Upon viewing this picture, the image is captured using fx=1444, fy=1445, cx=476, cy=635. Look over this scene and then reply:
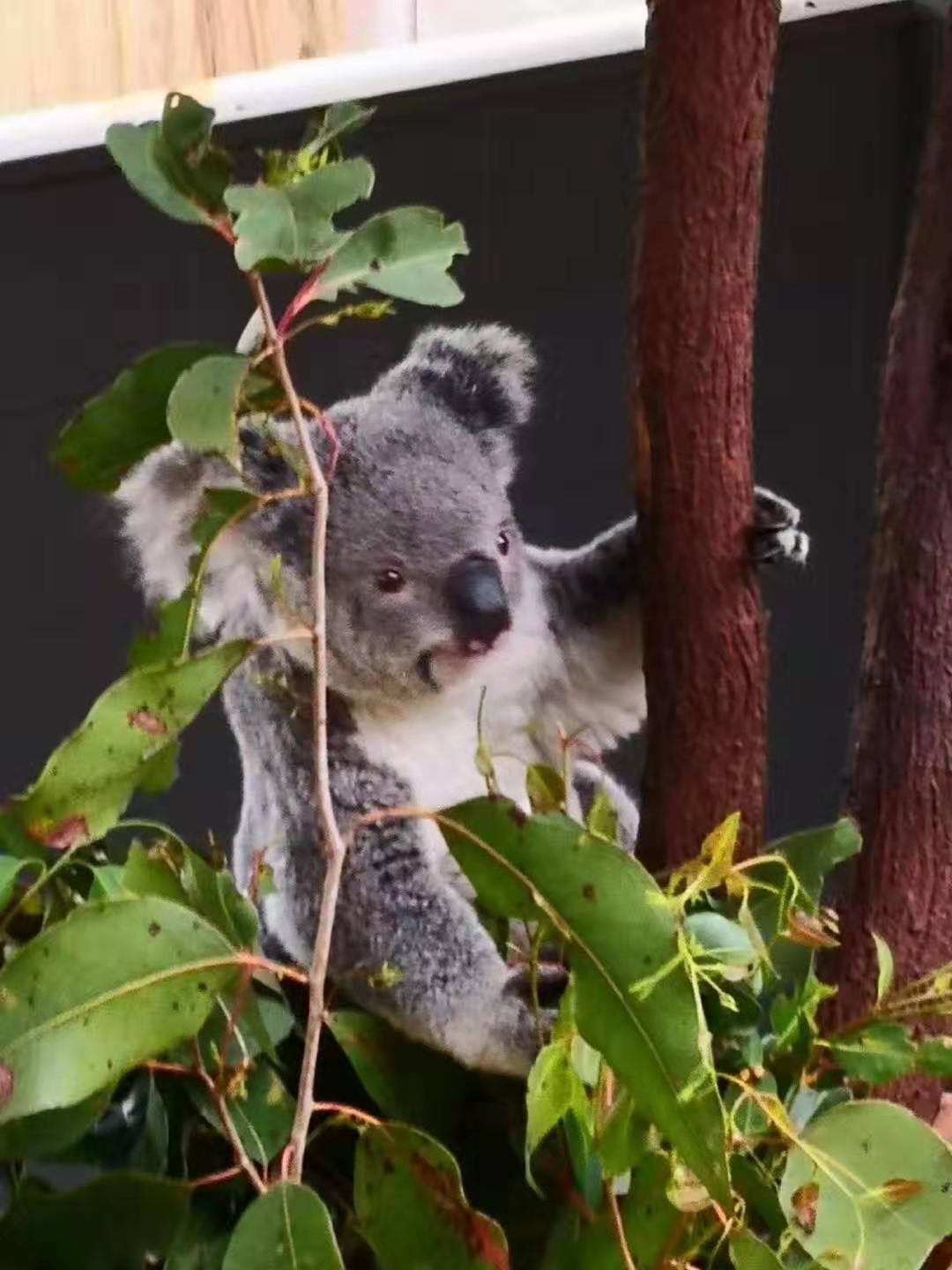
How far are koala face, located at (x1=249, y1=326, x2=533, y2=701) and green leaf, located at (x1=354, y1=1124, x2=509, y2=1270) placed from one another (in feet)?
1.20

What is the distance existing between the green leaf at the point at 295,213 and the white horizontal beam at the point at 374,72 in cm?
50

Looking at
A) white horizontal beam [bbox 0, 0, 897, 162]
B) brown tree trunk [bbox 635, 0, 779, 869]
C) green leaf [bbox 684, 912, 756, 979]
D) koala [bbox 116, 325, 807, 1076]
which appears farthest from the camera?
white horizontal beam [bbox 0, 0, 897, 162]

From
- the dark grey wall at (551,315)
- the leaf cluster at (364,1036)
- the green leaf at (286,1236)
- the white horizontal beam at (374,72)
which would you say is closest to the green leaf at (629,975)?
the leaf cluster at (364,1036)

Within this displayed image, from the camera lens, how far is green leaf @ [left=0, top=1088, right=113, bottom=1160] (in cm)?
51

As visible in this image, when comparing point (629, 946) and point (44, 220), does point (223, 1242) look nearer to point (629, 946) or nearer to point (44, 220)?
point (629, 946)

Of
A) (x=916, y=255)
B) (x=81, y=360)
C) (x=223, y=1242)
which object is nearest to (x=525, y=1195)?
(x=223, y=1242)

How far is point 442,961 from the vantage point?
740mm

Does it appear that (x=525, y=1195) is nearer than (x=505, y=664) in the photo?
Yes

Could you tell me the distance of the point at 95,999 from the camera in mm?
422

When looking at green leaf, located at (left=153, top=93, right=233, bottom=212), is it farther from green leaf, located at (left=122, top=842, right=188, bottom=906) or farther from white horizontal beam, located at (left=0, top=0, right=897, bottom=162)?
white horizontal beam, located at (left=0, top=0, right=897, bottom=162)

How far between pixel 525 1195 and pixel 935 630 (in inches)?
12.8

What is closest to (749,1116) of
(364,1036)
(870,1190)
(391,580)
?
(870,1190)

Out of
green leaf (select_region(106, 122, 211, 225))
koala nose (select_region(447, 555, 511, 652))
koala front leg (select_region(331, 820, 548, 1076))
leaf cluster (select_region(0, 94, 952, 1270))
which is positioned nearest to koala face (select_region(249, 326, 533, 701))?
koala nose (select_region(447, 555, 511, 652))

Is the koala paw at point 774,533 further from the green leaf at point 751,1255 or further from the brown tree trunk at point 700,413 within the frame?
the green leaf at point 751,1255
